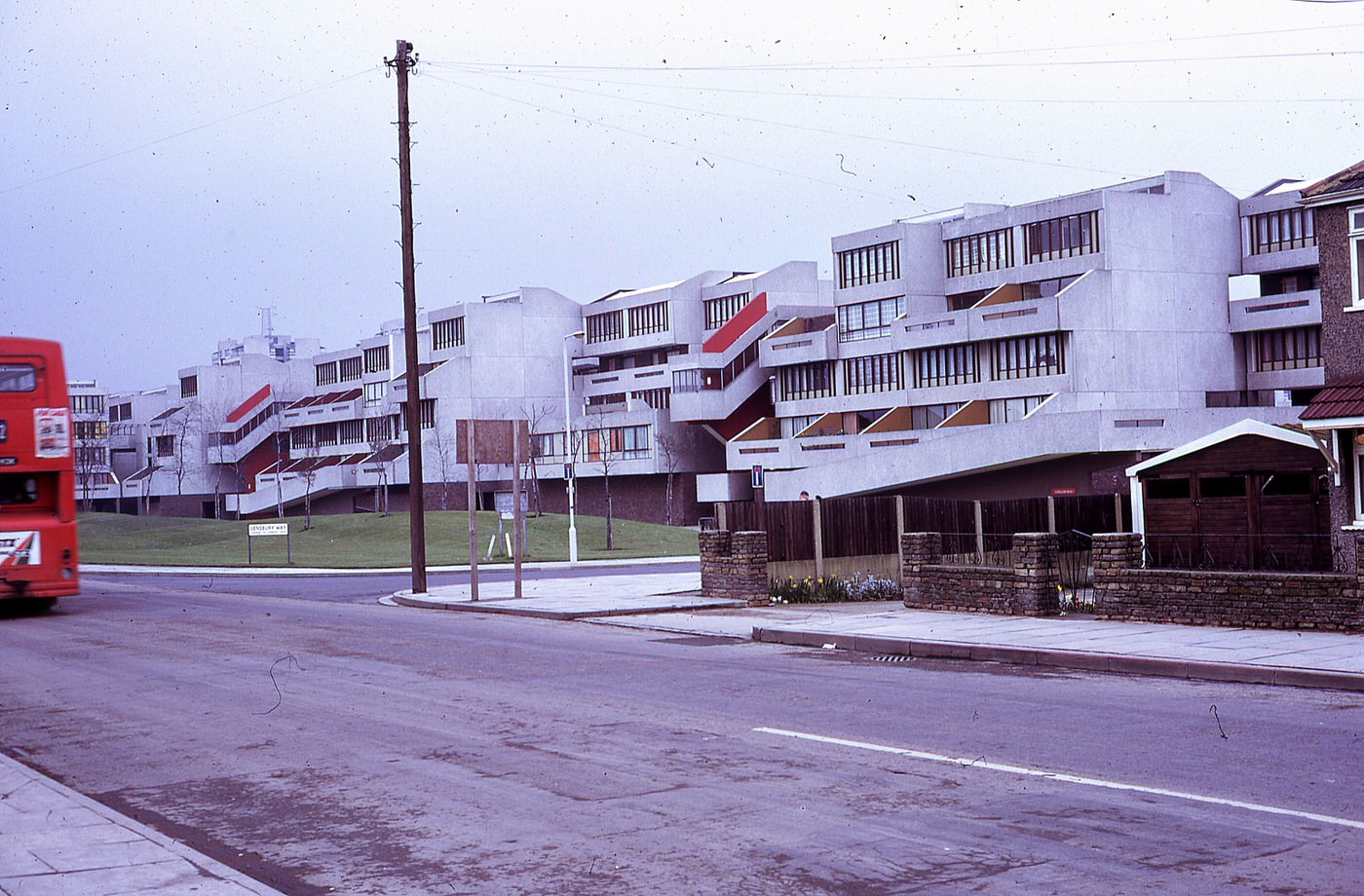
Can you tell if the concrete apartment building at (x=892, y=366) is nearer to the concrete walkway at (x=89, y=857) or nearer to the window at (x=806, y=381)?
the window at (x=806, y=381)

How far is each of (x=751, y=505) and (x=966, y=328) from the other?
137 feet

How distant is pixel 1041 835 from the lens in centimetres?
744

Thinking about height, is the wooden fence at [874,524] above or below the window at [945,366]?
below

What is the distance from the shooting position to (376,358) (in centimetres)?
10538

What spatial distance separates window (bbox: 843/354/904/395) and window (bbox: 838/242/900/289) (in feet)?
12.7

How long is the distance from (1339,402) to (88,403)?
5885 inches

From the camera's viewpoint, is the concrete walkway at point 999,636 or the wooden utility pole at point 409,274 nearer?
the concrete walkway at point 999,636

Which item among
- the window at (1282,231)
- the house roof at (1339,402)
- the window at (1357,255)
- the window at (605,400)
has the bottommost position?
the house roof at (1339,402)

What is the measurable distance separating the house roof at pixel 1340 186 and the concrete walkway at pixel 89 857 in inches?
861

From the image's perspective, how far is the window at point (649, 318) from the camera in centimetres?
9112

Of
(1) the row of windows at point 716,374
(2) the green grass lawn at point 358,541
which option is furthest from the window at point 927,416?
(1) the row of windows at point 716,374

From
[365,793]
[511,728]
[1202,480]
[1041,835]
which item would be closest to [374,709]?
[511,728]

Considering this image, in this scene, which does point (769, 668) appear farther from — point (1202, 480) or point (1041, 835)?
point (1202, 480)

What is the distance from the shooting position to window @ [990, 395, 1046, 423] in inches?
2507
